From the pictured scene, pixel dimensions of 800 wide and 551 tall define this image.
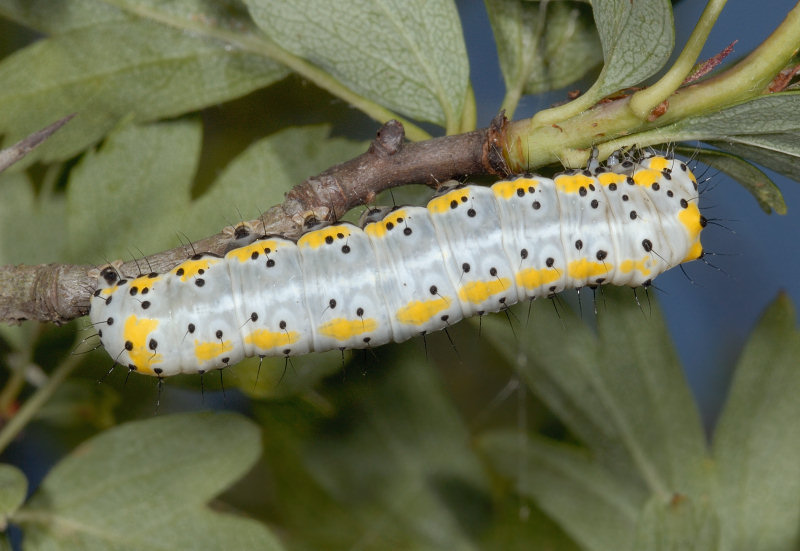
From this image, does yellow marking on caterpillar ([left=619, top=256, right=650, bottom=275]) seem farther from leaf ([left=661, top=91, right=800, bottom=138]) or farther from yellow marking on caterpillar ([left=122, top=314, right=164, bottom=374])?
yellow marking on caterpillar ([left=122, top=314, right=164, bottom=374])

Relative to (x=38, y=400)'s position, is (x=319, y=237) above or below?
above

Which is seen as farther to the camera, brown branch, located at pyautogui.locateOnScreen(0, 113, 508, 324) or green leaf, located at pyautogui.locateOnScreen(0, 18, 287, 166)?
green leaf, located at pyautogui.locateOnScreen(0, 18, 287, 166)

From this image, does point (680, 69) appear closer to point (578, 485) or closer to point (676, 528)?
point (676, 528)

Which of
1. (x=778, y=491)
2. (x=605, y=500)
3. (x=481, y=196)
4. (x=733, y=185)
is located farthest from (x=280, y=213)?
(x=733, y=185)

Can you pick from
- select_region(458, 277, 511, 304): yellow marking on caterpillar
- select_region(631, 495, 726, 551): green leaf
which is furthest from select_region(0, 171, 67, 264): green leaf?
select_region(631, 495, 726, 551): green leaf

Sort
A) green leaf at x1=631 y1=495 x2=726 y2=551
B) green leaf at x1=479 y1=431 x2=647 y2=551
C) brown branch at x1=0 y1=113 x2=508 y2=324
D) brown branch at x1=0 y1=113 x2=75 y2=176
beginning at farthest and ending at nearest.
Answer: green leaf at x1=479 y1=431 x2=647 y2=551 < green leaf at x1=631 y1=495 x2=726 y2=551 < brown branch at x1=0 y1=113 x2=508 y2=324 < brown branch at x1=0 y1=113 x2=75 y2=176

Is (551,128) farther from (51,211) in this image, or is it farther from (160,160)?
(51,211)

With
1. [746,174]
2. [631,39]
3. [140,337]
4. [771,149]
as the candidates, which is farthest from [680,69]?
[140,337]
